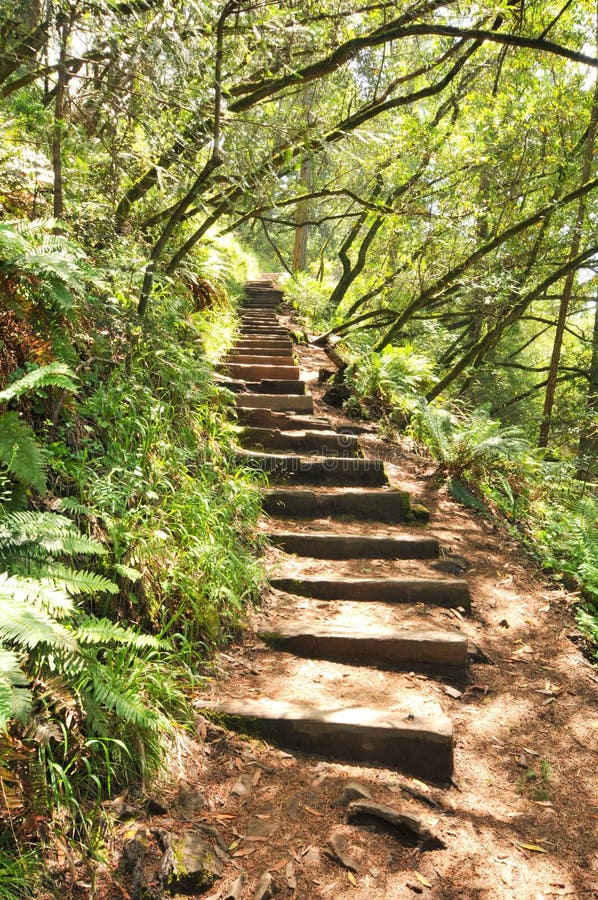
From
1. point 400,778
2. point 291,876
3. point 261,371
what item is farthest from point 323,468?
point 291,876

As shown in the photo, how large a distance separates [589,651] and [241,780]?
2730 mm

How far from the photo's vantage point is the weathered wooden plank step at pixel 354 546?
466 cm

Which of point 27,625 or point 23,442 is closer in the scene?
point 27,625

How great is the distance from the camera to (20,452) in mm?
2510

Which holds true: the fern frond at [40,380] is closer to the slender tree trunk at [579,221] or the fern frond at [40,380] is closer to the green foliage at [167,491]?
the green foliage at [167,491]

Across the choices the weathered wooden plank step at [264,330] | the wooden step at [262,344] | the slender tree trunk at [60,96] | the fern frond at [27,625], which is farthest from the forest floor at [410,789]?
the weathered wooden plank step at [264,330]

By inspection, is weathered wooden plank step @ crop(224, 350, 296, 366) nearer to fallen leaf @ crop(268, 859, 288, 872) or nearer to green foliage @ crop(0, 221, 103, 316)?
green foliage @ crop(0, 221, 103, 316)

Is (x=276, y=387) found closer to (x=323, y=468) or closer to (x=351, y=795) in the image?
(x=323, y=468)

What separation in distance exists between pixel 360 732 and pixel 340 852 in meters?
0.58

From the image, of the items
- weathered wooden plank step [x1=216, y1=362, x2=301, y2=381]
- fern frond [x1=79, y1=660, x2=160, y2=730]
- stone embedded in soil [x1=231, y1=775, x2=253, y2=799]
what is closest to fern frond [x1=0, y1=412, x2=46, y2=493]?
fern frond [x1=79, y1=660, x2=160, y2=730]

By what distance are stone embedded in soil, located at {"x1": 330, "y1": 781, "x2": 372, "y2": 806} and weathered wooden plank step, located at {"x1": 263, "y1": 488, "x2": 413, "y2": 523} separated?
2.81 metres

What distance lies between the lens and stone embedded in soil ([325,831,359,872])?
2.20m

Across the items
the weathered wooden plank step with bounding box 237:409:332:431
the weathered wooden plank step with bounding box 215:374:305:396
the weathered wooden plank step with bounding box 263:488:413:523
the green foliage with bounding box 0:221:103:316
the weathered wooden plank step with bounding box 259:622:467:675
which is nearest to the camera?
the green foliage with bounding box 0:221:103:316

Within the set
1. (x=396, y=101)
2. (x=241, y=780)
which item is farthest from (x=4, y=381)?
(x=396, y=101)
